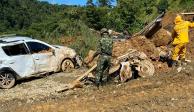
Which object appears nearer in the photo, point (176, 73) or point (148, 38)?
point (176, 73)

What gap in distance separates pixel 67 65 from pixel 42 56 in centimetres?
133

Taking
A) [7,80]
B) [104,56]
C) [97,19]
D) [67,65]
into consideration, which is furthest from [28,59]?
[97,19]

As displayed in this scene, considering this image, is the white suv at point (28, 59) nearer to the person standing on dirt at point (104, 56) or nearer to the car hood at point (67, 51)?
the car hood at point (67, 51)

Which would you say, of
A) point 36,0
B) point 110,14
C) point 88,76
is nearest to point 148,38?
point 88,76

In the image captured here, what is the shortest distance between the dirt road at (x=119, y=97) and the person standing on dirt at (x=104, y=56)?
38 cm

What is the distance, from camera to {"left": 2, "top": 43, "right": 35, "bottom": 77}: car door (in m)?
16.6

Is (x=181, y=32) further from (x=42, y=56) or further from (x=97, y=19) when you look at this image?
(x=97, y=19)

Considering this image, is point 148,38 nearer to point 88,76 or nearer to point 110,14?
point 88,76

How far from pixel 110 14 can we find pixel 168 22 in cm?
1188

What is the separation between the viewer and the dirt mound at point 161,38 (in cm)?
1903

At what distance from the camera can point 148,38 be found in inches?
749

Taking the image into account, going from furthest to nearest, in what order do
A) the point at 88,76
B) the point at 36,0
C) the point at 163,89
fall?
the point at 36,0, the point at 88,76, the point at 163,89

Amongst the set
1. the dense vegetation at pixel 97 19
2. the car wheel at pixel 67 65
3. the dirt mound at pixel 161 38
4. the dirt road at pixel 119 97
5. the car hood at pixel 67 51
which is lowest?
the dirt road at pixel 119 97

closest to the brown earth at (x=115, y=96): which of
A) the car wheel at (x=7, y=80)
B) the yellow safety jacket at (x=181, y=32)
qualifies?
the car wheel at (x=7, y=80)
